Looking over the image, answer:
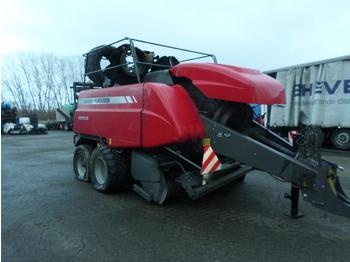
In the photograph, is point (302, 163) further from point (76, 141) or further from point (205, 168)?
point (76, 141)

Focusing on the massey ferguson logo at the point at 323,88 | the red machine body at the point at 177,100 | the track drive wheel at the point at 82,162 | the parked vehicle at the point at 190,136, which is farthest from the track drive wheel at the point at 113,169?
the massey ferguson logo at the point at 323,88

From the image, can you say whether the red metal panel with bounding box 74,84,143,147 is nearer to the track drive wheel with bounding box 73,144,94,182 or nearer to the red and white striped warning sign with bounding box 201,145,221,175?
the track drive wheel with bounding box 73,144,94,182

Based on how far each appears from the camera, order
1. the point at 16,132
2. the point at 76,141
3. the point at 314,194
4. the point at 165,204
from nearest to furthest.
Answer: the point at 314,194, the point at 165,204, the point at 76,141, the point at 16,132

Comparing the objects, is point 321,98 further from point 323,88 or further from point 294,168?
point 294,168

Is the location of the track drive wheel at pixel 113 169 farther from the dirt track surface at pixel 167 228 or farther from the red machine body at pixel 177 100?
the red machine body at pixel 177 100

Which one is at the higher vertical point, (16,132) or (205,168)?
(205,168)

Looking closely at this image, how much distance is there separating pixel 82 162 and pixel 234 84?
386 centimetres

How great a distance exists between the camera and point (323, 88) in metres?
10.9

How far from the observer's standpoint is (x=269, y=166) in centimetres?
379

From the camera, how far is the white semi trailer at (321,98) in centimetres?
1051

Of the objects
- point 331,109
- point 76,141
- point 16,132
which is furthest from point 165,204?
point 16,132

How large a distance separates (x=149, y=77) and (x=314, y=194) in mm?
2992

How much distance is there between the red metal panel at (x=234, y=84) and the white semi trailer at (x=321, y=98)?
19.1 ft

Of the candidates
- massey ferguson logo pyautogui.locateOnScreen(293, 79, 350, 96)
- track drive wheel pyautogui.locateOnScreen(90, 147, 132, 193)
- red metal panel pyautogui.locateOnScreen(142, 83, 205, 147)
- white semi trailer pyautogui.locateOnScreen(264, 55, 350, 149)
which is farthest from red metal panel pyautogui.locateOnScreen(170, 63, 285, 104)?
massey ferguson logo pyautogui.locateOnScreen(293, 79, 350, 96)
